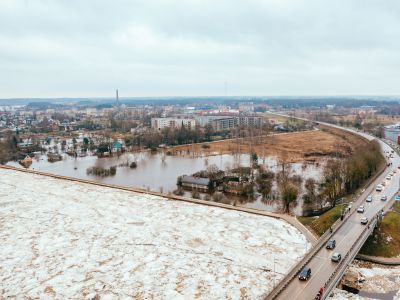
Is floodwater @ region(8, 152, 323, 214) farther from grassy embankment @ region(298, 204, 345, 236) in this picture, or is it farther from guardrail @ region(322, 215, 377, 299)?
guardrail @ region(322, 215, 377, 299)

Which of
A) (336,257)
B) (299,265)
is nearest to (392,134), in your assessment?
(336,257)

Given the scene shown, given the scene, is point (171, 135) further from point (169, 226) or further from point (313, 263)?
point (313, 263)


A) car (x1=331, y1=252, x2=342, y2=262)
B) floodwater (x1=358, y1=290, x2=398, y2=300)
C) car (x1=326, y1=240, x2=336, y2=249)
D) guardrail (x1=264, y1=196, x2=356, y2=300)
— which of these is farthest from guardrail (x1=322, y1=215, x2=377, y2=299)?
floodwater (x1=358, y1=290, x2=398, y2=300)

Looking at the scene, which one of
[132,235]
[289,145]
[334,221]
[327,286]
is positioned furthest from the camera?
[289,145]

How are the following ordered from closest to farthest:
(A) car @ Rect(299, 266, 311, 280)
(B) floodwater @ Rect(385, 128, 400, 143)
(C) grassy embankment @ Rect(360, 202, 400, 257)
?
(A) car @ Rect(299, 266, 311, 280), (C) grassy embankment @ Rect(360, 202, 400, 257), (B) floodwater @ Rect(385, 128, 400, 143)

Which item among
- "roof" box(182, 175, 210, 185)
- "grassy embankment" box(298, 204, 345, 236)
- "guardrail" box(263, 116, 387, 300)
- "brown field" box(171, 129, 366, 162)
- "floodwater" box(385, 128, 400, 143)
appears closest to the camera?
"guardrail" box(263, 116, 387, 300)

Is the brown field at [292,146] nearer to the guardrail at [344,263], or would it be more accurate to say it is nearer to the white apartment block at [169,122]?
the white apartment block at [169,122]

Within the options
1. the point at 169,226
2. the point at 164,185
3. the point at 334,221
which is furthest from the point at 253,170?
the point at 169,226
